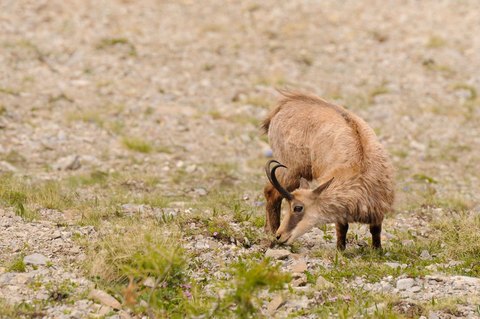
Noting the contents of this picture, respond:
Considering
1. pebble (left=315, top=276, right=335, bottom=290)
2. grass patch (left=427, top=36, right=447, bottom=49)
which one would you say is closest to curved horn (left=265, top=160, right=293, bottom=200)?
pebble (left=315, top=276, right=335, bottom=290)

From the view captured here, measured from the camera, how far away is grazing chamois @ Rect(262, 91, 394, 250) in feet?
28.5

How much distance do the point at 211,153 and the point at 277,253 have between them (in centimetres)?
664

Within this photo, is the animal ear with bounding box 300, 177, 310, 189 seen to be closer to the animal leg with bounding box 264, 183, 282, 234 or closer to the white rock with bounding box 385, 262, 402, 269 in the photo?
the animal leg with bounding box 264, 183, 282, 234

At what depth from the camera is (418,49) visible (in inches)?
835

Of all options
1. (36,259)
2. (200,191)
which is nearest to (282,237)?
(36,259)

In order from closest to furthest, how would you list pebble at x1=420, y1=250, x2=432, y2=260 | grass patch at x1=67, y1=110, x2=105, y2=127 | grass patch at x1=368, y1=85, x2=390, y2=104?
1. pebble at x1=420, y1=250, x2=432, y2=260
2. grass patch at x1=67, y1=110, x2=105, y2=127
3. grass patch at x1=368, y1=85, x2=390, y2=104

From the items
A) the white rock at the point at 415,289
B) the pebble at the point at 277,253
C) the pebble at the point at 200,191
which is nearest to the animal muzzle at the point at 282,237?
the pebble at the point at 277,253

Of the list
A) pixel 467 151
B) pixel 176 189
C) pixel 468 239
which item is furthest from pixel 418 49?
pixel 468 239

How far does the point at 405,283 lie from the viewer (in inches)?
297

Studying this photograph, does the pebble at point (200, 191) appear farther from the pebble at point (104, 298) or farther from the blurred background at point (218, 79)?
the pebble at point (104, 298)

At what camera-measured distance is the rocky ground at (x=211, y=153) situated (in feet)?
23.5

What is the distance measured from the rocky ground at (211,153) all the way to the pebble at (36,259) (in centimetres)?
2

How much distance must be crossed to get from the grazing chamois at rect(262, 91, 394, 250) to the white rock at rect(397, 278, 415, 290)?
1281 millimetres

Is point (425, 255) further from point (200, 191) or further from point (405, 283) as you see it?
point (200, 191)
